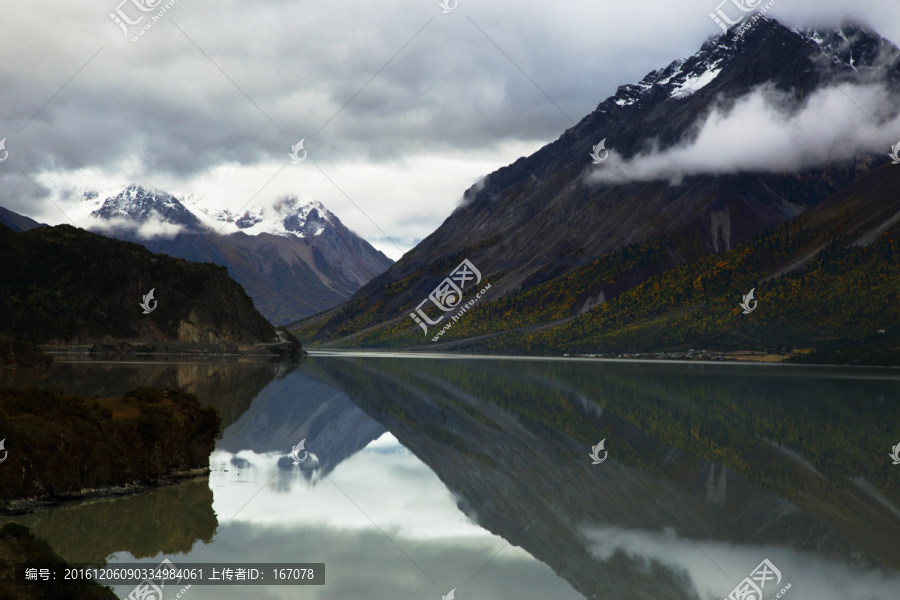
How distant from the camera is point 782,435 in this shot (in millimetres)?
45156

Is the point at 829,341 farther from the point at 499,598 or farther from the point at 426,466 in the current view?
the point at 499,598

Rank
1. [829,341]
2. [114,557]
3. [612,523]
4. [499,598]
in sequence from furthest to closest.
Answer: [829,341], [612,523], [114,557], [499,598]

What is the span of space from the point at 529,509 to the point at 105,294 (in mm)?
125476

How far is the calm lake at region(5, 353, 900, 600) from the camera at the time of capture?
Result: 66.7ft

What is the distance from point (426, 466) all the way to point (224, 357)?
117315mm

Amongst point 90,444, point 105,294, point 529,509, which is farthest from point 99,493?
point 105,294

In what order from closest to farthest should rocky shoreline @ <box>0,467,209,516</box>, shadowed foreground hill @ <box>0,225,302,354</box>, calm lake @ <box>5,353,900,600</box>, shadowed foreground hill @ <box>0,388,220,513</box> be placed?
calm lake @ <box>5,353,900,600</box>, rocky shoreline @ <box>0,467,209,516</box>, shadowed foreground hill @ <box>0,388,220,513</box>, shadowed foreground hill @ <box>0,225,302,354</box>

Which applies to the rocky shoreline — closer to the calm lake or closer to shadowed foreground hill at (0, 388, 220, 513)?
shadowed foreground hill at (0, 388, 220, 513)

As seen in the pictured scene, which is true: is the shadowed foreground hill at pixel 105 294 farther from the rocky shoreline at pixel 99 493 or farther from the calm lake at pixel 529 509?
the rocky shoreline at pixel 99 493

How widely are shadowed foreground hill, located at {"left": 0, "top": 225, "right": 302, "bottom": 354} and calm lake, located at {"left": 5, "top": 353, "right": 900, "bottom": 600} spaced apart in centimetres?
8210

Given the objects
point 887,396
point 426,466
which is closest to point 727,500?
point 426,466

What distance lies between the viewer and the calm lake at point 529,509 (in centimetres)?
2034

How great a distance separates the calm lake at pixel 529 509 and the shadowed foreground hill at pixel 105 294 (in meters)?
82.1

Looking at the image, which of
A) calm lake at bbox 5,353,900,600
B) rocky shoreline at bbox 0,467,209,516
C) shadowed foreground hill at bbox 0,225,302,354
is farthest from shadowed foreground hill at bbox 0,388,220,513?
shadowed foreground hill at bbox 0,225,302,354
